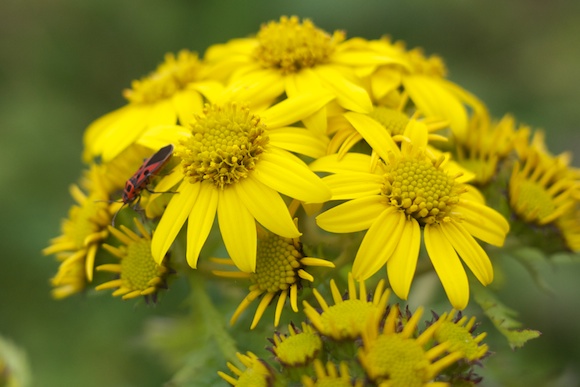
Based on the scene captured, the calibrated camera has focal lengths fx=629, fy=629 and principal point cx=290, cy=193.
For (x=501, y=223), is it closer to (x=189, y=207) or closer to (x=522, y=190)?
(x=522, y=190)

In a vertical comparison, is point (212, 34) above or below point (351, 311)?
above

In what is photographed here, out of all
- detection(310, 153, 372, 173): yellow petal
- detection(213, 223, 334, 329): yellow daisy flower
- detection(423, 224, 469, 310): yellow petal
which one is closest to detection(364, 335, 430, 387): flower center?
detection(423, 224, 469, 310): yellow petal

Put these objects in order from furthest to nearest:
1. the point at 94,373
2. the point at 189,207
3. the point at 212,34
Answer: the point at 212,34 → the point at 94,373 → the point at 189,207

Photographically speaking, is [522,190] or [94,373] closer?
[522,190]

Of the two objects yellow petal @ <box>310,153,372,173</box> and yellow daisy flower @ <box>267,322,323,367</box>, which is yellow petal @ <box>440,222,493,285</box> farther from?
yellow daisy flower @ <box>267,322,323,367</box>

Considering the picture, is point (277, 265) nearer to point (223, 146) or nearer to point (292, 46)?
point (223, 146)

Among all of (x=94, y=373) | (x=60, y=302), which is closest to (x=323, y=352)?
(x=94, y=373)

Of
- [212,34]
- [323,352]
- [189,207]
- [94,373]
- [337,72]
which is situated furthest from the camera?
[212,34]
